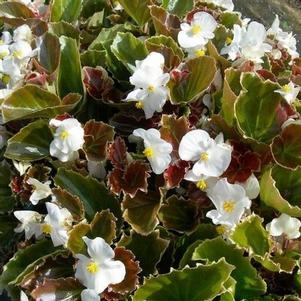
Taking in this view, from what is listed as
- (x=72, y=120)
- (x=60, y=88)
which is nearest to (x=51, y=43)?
(x=60, y=88)

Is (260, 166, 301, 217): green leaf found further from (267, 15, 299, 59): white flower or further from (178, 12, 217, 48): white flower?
(267, 15, 299, 59): white flower

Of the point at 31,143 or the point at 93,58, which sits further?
the point at 93,58

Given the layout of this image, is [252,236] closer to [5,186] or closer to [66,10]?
[5,186]

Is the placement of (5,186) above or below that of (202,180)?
below

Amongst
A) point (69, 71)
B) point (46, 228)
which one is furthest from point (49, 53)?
point (46, 228)

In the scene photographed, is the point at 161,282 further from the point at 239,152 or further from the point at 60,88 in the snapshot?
the point at 60,88

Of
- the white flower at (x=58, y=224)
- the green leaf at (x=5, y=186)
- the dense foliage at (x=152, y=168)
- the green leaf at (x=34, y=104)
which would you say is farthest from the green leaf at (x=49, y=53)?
the white flower at (x=58, y=224)

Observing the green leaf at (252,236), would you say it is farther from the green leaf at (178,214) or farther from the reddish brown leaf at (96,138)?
the reddish brown leaf at (96,138)

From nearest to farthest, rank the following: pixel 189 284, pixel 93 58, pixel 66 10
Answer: pixel 189 284 < pixel 93 58 < pixel 66 10

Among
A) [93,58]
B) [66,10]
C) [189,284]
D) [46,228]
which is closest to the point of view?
[189,284]
